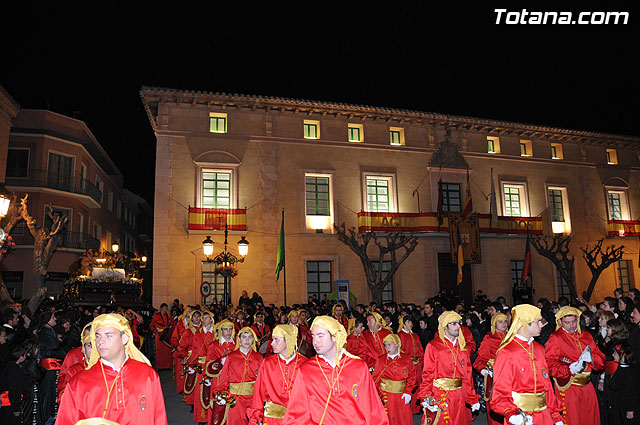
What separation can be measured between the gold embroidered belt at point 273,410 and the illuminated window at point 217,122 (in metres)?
21.3

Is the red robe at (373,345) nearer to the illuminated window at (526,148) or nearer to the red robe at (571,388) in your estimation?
the red robe at (571,388)

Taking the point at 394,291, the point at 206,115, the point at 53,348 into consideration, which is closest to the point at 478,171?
the point at 394,291

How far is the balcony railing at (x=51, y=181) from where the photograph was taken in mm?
28000

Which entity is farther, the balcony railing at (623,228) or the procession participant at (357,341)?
the balcony railing at (623,228)

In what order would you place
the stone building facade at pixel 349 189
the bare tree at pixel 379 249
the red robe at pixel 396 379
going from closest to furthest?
the red robe at pixel 396 379 < the bare tree at pixel 379 249 < the stone building facade at pixel 349 189

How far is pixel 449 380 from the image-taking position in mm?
6637

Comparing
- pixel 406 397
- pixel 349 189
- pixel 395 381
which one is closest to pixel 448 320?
pixel 406 397

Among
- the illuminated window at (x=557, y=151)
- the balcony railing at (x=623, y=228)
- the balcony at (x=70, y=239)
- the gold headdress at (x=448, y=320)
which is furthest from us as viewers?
the illuminated window at (x=557, y=151)

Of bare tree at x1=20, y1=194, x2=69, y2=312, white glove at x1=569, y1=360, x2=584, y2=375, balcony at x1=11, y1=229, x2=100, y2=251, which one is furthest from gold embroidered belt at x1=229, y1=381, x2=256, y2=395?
balcony at x1=11, y1=229, x2=100, y2=251

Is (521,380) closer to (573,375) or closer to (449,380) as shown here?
(449,380)

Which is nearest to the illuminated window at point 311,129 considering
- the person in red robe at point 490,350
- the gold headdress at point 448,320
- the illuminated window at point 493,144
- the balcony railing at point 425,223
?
the balcony railing at point 425,223

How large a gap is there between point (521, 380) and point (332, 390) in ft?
7.10

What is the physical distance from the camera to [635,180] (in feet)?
108

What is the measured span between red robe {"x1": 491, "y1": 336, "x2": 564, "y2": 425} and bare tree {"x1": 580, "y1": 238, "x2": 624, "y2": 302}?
24156 millimetres
